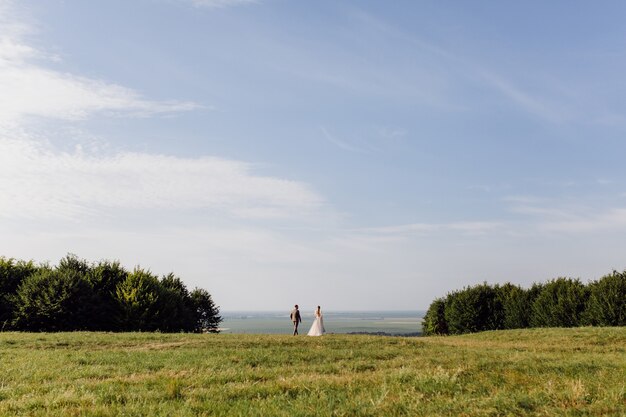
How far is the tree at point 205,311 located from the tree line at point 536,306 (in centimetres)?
2893

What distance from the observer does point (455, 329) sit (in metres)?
54.6

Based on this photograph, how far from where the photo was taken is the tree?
67.9 metres

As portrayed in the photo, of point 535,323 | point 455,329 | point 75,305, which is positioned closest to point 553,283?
point 535,323

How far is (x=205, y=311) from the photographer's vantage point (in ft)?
227

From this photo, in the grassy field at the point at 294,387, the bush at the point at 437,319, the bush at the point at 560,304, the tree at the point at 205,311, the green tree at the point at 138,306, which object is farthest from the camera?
the tree at the point at 205,311

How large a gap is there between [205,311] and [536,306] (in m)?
41.1

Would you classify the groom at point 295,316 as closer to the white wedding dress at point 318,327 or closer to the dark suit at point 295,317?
the dark suit at point 295,317

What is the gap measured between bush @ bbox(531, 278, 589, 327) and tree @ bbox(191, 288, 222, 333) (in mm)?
39559

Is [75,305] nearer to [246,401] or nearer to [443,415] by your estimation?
[246,401]

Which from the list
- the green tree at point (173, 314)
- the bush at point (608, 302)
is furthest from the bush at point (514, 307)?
the green tree at point (173, 314)

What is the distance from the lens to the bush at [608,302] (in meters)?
43.1

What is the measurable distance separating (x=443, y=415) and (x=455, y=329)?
4856 cm

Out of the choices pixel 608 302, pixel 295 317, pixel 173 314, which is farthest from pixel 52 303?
pixel 608 302

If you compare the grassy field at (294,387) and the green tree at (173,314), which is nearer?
the grassy field at (294,387)
